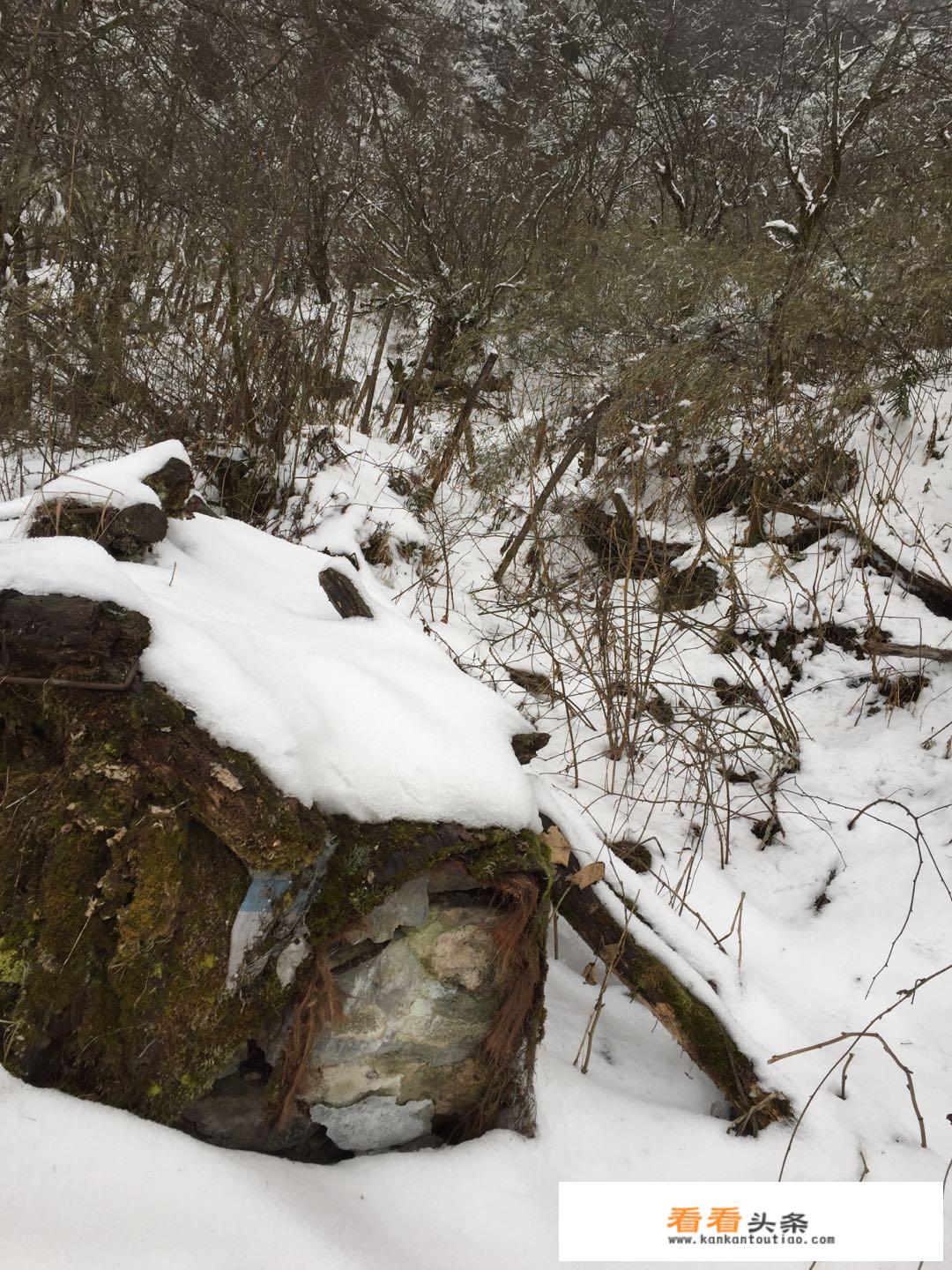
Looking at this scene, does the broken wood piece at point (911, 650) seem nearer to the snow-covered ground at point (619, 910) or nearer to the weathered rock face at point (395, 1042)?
the snow-covered ground at point (619, 910)

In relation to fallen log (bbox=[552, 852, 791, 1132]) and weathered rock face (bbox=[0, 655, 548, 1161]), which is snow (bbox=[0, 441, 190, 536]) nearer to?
weathered rock face (bbox=[0, 655, 548, 1161])

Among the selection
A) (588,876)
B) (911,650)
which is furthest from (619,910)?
(911,650)

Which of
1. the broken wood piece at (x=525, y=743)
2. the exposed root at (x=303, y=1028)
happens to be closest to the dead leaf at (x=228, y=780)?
the exposed root at (x=303, y=1028)

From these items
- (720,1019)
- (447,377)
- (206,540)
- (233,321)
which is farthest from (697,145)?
(720,1019)

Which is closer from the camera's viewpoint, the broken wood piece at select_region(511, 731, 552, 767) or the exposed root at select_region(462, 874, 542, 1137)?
the exposed root at select_region(462, 874, 542, 1137)

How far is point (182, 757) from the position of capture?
1.11 metres

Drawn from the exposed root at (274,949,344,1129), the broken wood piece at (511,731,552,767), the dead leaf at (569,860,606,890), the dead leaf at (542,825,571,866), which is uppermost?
the broken wood piece at (511,731,552,767)

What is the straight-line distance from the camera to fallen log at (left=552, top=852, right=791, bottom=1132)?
1370mm

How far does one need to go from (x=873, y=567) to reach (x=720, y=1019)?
2.33 metres

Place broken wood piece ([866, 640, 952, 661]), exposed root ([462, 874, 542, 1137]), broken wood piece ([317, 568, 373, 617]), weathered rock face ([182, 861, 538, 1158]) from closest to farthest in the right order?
weathered rock face ([182, 861, 538, 1158])
exposed root ([462, 874, 542, 1137])
broken wood piece ([317, 568, 373, 617])
broken wood piece ([866, 640, 952, 661])

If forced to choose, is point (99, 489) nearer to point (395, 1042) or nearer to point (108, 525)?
point (108, 525)
